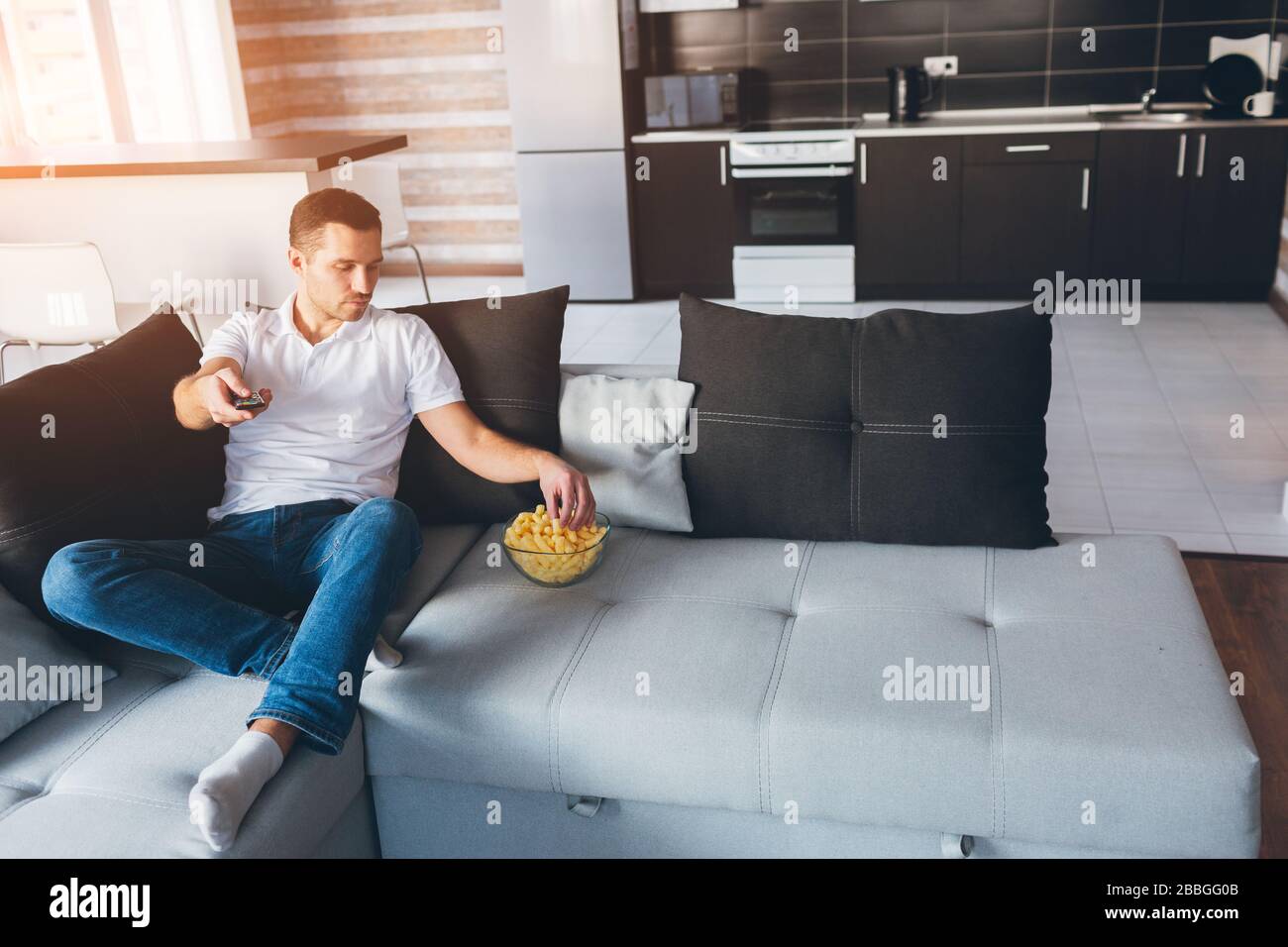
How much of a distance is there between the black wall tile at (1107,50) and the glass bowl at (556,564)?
471 cm

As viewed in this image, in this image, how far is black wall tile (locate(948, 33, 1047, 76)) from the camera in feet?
19.0

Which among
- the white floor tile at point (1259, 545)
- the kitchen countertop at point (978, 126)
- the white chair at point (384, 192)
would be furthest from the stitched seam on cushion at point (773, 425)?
the kitchen countertop at point (978, 126)

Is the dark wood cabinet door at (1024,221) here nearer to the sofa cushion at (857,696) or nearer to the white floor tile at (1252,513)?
the white floor tile at (1252,513)

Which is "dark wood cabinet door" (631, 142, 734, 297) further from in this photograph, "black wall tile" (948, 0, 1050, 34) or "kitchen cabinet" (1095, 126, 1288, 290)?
"kitchen cabinet" (1095, 126, 1288, 290)

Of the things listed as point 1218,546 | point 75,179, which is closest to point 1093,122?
point 1218,546

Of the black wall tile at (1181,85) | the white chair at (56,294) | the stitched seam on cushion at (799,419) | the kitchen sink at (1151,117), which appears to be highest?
the black wall tile at (1181,85)

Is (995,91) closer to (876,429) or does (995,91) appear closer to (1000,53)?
(1000,53)

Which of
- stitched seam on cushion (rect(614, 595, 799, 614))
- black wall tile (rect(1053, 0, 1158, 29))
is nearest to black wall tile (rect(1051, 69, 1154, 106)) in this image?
black wall tile (rect(1053, 0, 1158, 29))

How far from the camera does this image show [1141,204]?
5441 millimetres

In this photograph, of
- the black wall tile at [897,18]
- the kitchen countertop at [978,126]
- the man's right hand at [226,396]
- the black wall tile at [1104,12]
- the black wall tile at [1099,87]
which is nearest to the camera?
the man's right hand at [226,396]

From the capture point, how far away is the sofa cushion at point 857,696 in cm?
163

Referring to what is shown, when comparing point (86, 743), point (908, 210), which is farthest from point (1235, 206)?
point (86, 743)

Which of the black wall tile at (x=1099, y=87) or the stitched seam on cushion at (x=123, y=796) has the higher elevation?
the black wall tile at (x=1099, y=87)

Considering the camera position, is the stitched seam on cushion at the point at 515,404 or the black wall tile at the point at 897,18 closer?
the stitched seam on cushion at the point at 515,404
